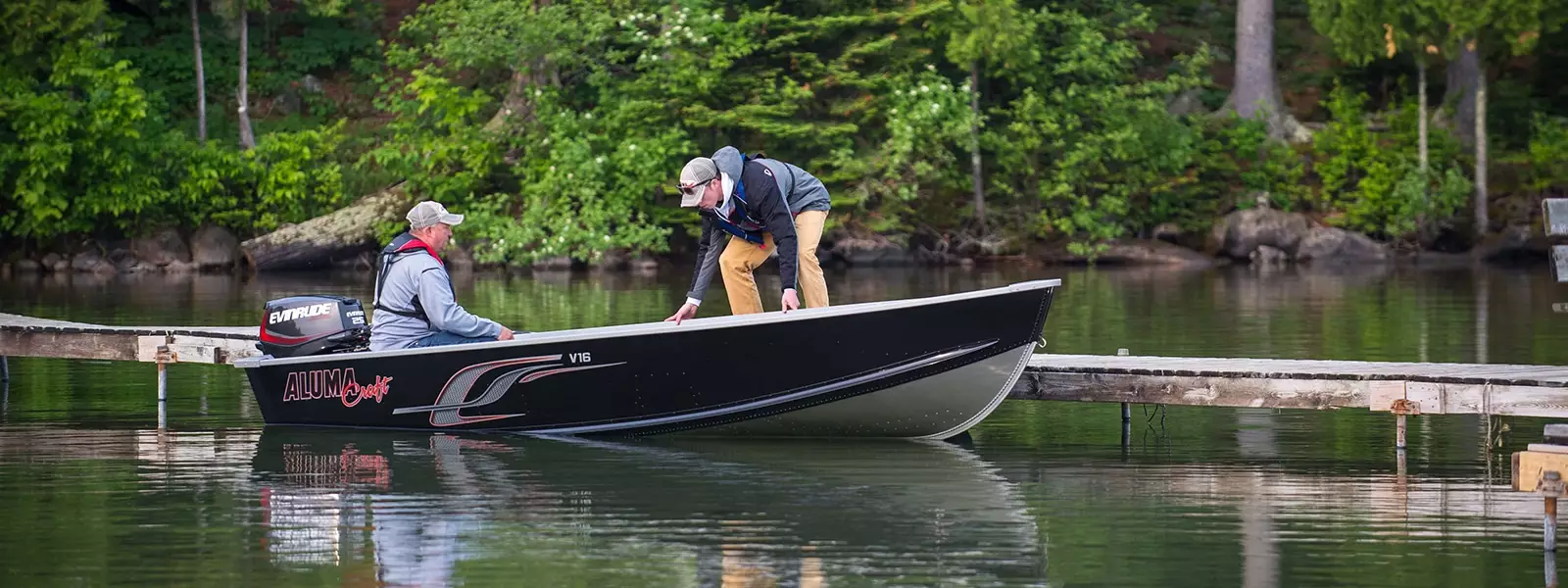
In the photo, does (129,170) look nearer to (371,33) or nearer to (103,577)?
(371,33)

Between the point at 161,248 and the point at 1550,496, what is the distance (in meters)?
32.4

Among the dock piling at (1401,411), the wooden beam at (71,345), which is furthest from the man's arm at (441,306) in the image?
the dock piling at (1401,411)

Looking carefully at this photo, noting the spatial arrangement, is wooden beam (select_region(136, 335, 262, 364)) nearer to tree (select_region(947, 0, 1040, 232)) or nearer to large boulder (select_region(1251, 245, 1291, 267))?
tree (select_region(947, 0, 1040, 232))

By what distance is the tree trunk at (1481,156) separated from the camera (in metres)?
35.6

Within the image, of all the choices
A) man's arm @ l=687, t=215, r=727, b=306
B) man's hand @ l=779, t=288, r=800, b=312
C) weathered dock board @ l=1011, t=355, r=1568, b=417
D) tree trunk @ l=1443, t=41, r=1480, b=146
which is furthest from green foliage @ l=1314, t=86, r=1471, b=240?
man's hand @ l=779, t=288, r=800, b=312

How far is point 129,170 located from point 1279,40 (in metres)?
21.3

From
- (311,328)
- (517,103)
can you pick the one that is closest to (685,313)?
(311,328)

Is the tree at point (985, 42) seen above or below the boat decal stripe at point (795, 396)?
above

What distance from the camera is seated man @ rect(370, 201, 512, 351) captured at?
41.9ft

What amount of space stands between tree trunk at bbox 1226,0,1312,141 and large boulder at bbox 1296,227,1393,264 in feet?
7.29

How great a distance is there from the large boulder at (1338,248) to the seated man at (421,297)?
2681 centimetres

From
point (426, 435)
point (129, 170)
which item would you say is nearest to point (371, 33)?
point (129, 170)

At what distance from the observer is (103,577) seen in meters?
8.49

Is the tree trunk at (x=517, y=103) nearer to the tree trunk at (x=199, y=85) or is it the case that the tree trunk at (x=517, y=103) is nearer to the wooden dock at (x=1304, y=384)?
the tree trunk at (x=199, y=85)
